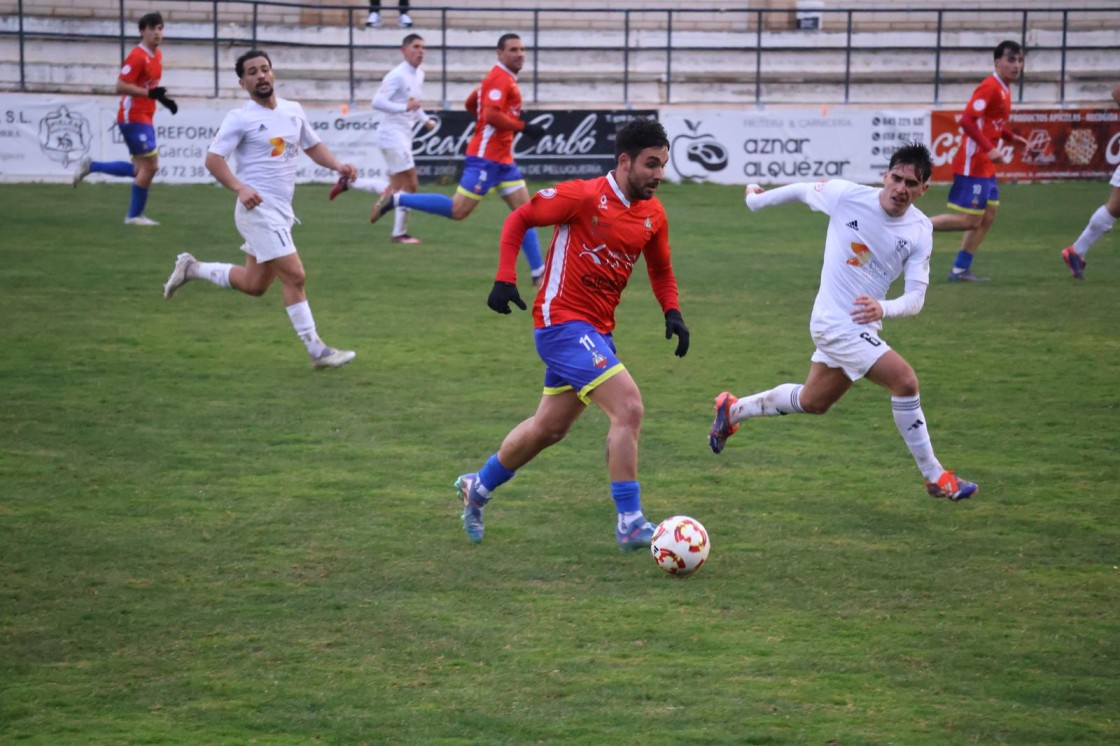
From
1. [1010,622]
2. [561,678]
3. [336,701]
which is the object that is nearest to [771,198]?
[1010,622]

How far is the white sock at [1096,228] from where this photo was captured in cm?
1412

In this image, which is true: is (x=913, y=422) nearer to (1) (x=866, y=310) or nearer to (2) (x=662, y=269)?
(1) (x=866, y=310)

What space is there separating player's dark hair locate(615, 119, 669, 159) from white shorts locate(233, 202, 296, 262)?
14.4 feet

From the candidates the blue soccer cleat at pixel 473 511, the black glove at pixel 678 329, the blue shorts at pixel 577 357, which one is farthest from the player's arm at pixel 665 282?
the blue soccer cleat at pixel 473 511

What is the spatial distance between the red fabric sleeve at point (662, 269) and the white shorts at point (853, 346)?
39.4 inches

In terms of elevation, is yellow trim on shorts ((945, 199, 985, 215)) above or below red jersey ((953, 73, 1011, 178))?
below

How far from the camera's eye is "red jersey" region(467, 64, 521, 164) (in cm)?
1389

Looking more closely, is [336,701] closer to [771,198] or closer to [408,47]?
[771,198]

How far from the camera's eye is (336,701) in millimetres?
4656

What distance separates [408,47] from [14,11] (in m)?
12.2

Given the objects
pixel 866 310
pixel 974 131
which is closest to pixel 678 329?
pixel 866 310

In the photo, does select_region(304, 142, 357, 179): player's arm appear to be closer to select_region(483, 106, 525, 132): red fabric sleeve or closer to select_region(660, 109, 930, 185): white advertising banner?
select_region(483, 106, 525, 132): red fabric sleeve

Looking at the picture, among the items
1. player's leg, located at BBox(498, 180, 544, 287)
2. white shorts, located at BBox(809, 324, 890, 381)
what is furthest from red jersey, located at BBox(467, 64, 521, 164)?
white shorts, located at BBox(809, 324, 890, 381)

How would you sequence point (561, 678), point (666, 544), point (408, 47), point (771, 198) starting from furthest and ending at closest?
point (408, 47) → point (771, 198) → point (666, 544) → point (561, 678)
